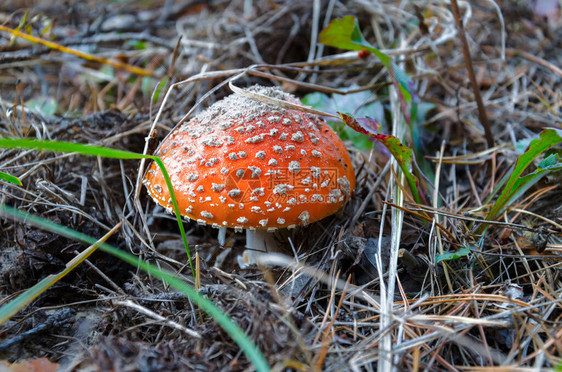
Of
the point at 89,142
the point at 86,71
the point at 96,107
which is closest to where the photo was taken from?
the point at 89,142

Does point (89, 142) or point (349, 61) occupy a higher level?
point (349, 61)

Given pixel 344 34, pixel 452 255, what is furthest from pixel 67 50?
pixel 452 255

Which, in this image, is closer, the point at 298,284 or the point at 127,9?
the point at 298,284

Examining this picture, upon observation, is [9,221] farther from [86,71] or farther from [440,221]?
[440,221]

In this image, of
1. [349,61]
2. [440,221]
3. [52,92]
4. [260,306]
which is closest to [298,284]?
[260,306]

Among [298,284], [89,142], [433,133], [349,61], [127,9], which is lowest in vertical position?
[298,284]
